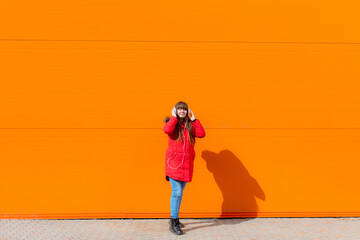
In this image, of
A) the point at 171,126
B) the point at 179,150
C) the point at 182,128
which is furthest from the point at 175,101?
the point at 179,150

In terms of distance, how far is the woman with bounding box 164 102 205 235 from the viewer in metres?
5.61

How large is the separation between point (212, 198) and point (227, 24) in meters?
2.27

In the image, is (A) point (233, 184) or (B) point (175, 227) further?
(A) point (233, 184)

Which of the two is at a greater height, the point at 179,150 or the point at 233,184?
the point at 179,150

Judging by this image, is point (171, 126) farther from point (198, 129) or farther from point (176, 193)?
point (176, 193)

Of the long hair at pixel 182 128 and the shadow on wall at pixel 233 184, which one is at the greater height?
the long hair at pixel 182 128

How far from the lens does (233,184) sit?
6.44 m

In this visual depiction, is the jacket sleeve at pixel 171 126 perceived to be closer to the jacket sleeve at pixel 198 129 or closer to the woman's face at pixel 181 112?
the woman's face at pixel 181 112

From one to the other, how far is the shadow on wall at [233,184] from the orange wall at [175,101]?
0.01m

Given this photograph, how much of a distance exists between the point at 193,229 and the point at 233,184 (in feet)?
2.92

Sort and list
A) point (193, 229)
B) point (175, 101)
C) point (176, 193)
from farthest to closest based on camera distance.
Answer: point (175, 101)
point (193, 229)
point (176, 193)

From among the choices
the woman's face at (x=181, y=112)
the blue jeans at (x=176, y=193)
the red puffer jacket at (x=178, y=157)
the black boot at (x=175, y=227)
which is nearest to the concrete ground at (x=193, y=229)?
the black boot at (x=175, y=227)

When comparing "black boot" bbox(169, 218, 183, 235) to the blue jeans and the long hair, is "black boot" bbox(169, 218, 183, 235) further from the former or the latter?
the long hair

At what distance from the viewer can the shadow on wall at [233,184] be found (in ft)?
21.0
